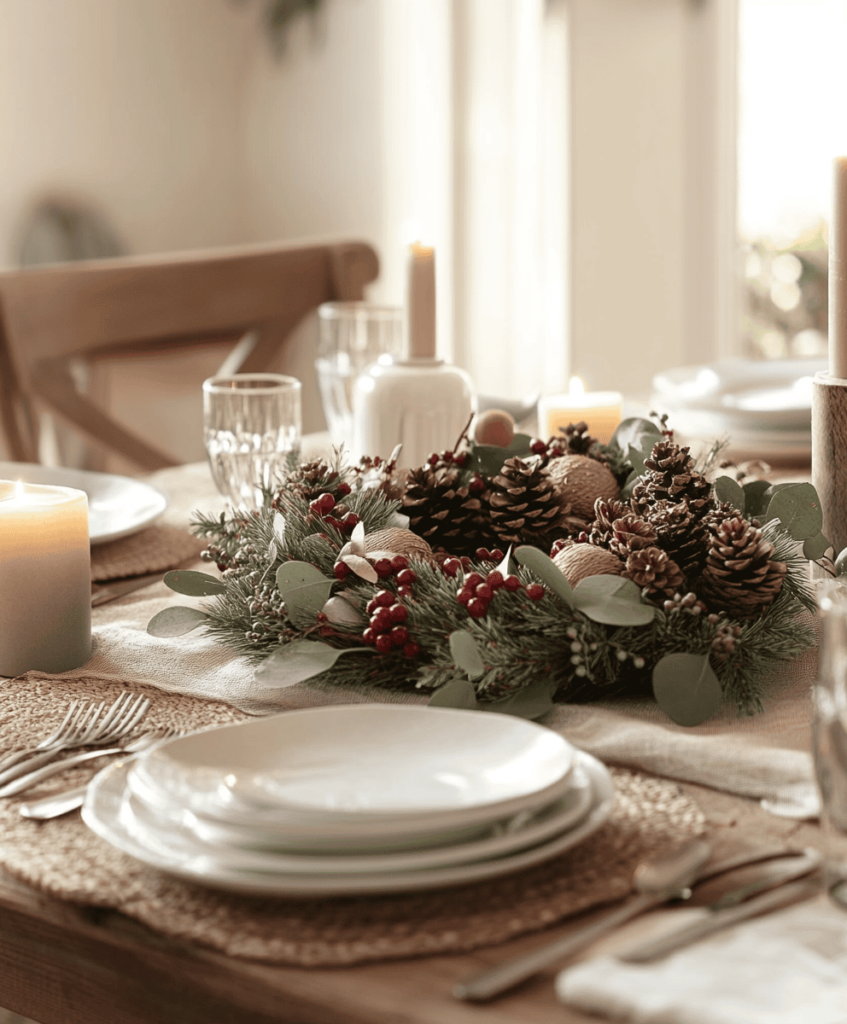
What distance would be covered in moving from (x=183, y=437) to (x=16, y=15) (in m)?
1.08

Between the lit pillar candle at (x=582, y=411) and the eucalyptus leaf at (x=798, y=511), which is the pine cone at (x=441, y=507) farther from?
the lit pillar candle at (x=582, y=411)

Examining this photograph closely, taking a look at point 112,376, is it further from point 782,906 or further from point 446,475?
point 782,906

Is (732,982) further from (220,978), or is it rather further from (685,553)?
(685,553)

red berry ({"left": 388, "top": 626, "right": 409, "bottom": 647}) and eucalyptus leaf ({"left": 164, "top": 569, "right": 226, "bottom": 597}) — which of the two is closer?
red berry ({"left": 388, "top": 626, "right": 409, "bottom": 647})

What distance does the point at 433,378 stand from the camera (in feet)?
3.34

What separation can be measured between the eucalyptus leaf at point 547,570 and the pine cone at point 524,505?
152mm

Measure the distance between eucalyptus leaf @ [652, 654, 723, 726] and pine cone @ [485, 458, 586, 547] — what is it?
6.9 inches

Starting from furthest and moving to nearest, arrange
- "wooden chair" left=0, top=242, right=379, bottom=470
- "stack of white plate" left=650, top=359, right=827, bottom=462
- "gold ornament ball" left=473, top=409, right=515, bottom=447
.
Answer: "wooden chair" left=0, top=242, right=379, bottom=470
"stack of white plate" left=650, top=359, right=827, bottom=462
"gold ornament ball" left=473, top=409, right=515, bottom=447

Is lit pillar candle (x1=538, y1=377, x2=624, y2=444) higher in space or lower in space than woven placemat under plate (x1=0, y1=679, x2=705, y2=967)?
higher

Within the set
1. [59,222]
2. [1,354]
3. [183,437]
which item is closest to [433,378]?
[1,354]

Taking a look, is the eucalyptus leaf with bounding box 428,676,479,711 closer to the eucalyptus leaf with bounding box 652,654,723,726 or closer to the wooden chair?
the eucalyptus leaf with bounding box 652,654,723,726

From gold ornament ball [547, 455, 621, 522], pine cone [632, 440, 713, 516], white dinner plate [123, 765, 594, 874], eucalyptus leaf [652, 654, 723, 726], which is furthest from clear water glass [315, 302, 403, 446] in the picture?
white dinner plate [123, 765, 594, 874]

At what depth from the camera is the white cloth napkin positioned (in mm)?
377

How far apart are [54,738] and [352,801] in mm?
216
